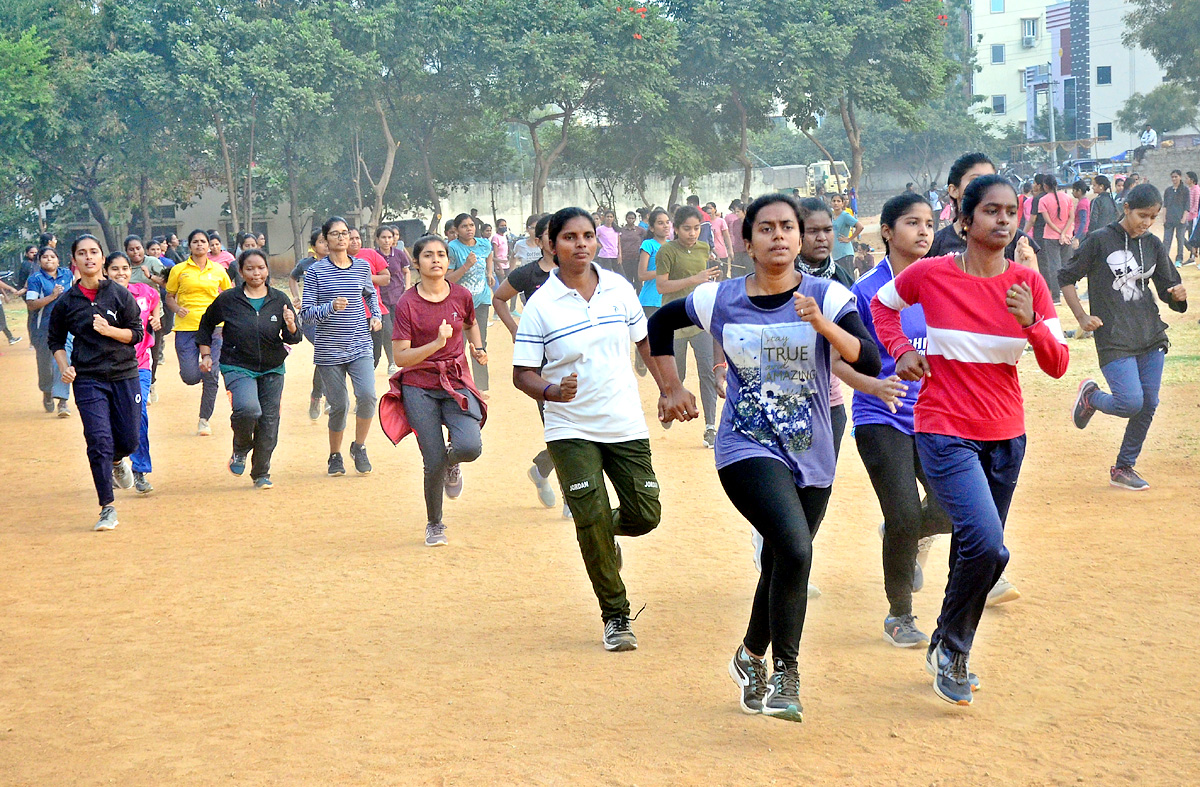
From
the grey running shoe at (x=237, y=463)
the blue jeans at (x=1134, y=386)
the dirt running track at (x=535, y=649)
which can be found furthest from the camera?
the grey running shoe at (x=237, y=463)

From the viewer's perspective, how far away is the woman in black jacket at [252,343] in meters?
9.59

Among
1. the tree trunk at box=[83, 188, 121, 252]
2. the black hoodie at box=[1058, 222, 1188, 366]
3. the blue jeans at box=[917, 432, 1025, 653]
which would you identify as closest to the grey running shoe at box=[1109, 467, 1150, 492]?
the black hoodie at box=[1058, 222, 1188, 366]

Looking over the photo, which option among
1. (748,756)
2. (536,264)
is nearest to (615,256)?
(536,264)

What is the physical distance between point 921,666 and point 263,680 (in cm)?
272

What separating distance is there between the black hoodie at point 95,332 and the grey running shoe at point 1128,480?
6.70 m

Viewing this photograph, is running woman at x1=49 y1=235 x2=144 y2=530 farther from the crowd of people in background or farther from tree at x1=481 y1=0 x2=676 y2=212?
tree at x1=481 y1=0 x2=676 y2=212

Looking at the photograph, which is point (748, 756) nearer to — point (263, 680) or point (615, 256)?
point (263, 680)

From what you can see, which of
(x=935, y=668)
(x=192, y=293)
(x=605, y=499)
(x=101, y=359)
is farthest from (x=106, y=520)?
(x=935, y=668)

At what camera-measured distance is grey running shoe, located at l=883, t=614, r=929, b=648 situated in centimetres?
526

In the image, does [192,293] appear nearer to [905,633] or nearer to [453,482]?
[453,482]

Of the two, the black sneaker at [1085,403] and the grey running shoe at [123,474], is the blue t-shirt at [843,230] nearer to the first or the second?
the black sneaker at [1085,403]

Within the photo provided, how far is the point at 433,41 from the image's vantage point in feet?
121

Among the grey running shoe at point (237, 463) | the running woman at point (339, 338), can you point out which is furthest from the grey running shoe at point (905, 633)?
the grey running shoe at point (237, 463)

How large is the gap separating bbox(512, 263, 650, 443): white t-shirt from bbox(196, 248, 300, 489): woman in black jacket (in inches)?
176
